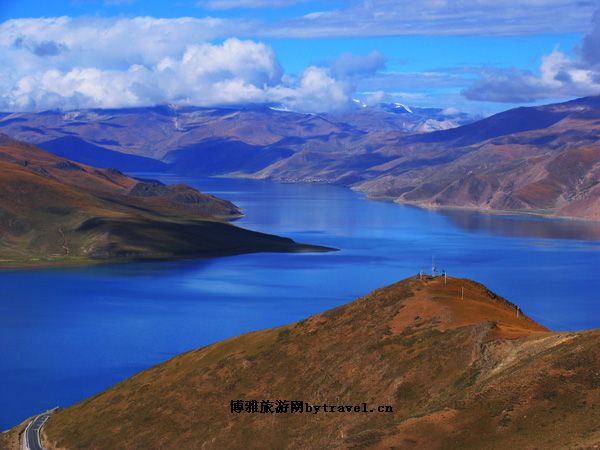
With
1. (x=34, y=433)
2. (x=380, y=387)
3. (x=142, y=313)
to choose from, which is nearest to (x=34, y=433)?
(x=34, y=433)

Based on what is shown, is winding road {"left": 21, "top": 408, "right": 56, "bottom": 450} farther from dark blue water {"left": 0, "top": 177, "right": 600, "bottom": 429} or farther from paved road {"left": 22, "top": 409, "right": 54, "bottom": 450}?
dark blue water {"left": 0, "top": 177, "right": 600, "bottom": 429}

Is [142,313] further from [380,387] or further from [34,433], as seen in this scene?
[380,387]

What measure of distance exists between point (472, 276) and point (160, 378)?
405 ft

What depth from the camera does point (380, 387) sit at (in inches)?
2447

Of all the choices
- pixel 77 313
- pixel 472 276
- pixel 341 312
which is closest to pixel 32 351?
pixel 77 313

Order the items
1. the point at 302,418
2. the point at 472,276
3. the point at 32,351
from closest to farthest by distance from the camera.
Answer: the point at 302,418
the point at 32,351
the point at 472,276

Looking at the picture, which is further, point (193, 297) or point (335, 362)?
point (193, 297)

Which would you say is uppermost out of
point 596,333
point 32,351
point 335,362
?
point 596,333

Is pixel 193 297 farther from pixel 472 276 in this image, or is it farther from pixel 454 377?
pixel 454 377

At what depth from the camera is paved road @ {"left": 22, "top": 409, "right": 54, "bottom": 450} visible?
73.3 m

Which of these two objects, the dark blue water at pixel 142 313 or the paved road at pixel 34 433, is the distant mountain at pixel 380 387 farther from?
the dark blue water at pixel 142 313

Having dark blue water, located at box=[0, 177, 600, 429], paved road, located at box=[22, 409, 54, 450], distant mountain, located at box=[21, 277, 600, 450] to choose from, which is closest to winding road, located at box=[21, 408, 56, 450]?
paved road, located at box=[22, 409, 54, 450]

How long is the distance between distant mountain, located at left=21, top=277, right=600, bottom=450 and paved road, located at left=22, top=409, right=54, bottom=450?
0.94m

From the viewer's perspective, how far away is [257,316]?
14725 cm
